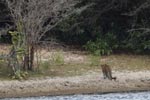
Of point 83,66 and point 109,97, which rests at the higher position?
point 83,66

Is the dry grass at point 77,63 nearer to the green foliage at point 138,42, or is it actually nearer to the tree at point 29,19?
the green foliage at point 138,42

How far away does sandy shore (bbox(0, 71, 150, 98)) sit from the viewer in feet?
50.8

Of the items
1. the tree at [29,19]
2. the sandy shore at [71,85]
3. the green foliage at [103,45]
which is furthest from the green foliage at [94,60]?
the tree at [29,19]

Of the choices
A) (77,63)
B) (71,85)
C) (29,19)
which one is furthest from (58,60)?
(29,19)

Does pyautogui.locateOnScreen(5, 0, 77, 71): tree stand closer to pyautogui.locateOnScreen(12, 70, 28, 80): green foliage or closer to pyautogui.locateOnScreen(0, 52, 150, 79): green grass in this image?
pyautogui.locateOnScreen(12, 70, 28, 80): green foliage

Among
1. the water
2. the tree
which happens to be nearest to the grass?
the tree

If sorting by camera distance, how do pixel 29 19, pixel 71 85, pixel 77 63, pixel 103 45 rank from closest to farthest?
pixel 71 85
pixel 29 19
pixel 77 63
pixel 103 45

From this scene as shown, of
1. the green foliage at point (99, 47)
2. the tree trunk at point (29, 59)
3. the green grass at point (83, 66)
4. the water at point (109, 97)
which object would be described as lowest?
the water at point (109, 97)

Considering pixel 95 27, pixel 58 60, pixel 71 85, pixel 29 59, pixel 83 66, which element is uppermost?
pixel 95 27

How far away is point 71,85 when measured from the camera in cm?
1595

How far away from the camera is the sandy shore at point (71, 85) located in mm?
15469

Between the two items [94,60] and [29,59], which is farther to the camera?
[94,60]

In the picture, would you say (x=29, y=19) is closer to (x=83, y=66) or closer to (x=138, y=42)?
(x=83, y=66)

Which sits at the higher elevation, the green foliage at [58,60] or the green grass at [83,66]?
the green foliage at [58,60]
